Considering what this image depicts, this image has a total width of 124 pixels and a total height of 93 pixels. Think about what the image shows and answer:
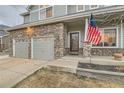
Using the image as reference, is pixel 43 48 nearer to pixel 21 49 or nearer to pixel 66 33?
pixel 66 33

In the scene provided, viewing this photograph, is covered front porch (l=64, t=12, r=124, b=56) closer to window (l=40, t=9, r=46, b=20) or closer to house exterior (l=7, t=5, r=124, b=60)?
house exterior (l=7, t=5, r=124, b=60)

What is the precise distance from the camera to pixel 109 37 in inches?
396

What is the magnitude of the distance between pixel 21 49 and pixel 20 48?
0.22m

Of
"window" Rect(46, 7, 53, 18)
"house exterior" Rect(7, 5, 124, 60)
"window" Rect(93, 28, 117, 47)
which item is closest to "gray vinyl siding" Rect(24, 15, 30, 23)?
"house exterior" Rect(7, 5, 124, 60)

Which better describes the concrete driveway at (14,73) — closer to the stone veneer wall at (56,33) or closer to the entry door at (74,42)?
the stone veneer wall at (56,33)

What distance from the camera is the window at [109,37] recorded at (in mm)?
9852

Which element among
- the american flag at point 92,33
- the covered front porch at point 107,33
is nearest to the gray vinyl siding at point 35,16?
the covered front porch at point 107,33

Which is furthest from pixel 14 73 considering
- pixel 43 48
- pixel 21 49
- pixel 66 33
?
pixel 21 49

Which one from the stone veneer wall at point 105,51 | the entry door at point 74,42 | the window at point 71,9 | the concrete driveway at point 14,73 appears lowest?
the concrete driveway at point 14,73

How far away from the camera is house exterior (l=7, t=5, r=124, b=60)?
356 inches

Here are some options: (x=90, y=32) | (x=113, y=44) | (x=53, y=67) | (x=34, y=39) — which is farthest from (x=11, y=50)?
(x=113, y=44)

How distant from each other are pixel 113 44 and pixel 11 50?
38.8ft

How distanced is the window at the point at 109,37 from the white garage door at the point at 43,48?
4683 mm
